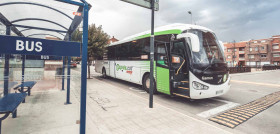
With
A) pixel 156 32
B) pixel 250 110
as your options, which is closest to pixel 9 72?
A: pixel 156 32

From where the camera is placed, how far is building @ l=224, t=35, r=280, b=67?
1923 inches

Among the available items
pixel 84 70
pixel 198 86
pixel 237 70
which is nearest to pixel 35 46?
pixel 84 70

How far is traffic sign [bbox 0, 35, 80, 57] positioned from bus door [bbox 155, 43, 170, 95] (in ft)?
13.3

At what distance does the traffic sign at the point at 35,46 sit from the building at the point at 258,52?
53659 millimetres

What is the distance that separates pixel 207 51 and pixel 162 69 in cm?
190

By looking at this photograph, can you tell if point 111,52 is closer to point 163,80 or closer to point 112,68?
point 112,68

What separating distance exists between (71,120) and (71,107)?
3.68 ft

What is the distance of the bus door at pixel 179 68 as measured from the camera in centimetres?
521

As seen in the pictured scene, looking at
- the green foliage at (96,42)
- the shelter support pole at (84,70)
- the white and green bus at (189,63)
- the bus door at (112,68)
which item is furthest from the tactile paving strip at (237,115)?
the green foliage at (96,42)

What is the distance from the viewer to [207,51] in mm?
5234

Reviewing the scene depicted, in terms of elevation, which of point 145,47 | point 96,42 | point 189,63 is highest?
point 96,42

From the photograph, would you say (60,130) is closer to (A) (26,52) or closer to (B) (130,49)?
(A) (26,52)

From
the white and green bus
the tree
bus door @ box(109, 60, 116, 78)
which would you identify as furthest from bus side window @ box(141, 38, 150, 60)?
the tree

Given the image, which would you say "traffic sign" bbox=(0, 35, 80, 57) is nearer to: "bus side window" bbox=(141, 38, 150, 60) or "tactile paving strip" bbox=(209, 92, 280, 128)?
"tactile paving strip" bbox=(209, 92, 280, 128)
